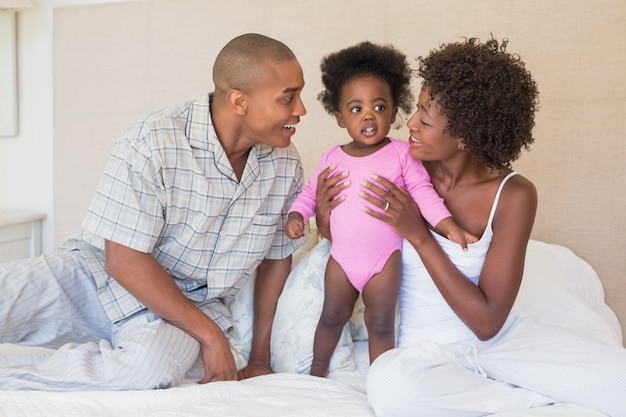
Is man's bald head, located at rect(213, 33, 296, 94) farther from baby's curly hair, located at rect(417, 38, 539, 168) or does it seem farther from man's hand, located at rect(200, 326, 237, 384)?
man's hand, located at rect(200, 326, 237, 384)

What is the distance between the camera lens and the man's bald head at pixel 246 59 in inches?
69.9

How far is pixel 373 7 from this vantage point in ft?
8.36

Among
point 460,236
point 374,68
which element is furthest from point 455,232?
point 374,68

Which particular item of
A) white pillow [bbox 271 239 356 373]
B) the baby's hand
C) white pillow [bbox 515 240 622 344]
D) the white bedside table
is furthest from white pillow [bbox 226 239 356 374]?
the white bedside table

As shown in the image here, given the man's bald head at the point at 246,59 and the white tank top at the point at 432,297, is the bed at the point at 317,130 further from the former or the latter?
the man's bald head at the point at 246,59

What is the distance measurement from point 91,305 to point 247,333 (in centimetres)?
41

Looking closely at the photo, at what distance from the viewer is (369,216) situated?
1709 mm

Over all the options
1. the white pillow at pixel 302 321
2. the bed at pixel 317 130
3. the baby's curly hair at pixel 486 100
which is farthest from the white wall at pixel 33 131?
the baby's curly hair at pixel 486 100

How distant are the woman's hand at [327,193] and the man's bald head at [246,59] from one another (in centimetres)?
28

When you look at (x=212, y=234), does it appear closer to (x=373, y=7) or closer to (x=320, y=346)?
(x=320, y=346)

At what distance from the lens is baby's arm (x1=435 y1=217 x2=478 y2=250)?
1.60 metres

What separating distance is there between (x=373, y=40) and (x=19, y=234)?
155 cm

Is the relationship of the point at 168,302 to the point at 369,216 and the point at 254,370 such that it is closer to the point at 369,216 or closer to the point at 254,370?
the point at 254,370

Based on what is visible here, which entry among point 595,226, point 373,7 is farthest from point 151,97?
point 595,226
